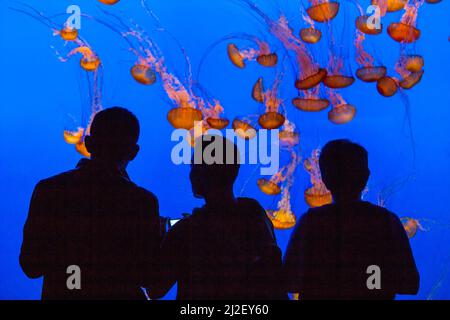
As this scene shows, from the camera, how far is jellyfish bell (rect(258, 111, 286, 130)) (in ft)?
13.2

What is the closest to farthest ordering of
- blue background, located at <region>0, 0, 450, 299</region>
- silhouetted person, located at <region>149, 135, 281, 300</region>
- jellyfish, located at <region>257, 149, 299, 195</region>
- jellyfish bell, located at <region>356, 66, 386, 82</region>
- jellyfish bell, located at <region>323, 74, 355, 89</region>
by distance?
silhouetted person, located at <region>149, 135, 281, 300</region>, jellyfish bell, located at <region>323, 74, 355, 89</region>, jellyfish bell, located at <region>356, 66, 386, 82</region>, jellyfish, located at <region>257, 149, 299, 195</region>, blue background, located at <region>0, 0, 450, 299</region>

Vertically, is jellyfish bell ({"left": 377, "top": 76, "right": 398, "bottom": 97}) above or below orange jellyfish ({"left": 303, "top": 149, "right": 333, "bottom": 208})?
above

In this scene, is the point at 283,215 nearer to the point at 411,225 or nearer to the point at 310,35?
the point at 411,225

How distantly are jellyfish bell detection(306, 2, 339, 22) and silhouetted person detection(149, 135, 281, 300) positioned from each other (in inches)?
110

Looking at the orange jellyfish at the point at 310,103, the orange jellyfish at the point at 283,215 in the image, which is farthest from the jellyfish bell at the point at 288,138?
the orange jellyfish at the point at 283,215

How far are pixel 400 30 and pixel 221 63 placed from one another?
1259 cm

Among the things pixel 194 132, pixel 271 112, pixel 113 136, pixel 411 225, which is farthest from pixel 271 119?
pixel 113 136

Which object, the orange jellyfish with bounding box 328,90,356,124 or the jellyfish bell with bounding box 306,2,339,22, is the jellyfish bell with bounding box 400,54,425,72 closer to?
the orange jellyfish with bounding box 328,90,356,124

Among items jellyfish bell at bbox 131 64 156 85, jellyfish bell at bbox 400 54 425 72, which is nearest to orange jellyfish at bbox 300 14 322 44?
jellyfish bell at bbox 400 54 425 72

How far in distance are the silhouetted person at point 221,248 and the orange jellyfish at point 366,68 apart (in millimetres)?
2607

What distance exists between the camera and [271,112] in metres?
4.06

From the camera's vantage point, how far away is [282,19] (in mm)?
4223

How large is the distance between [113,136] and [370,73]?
2869mm
